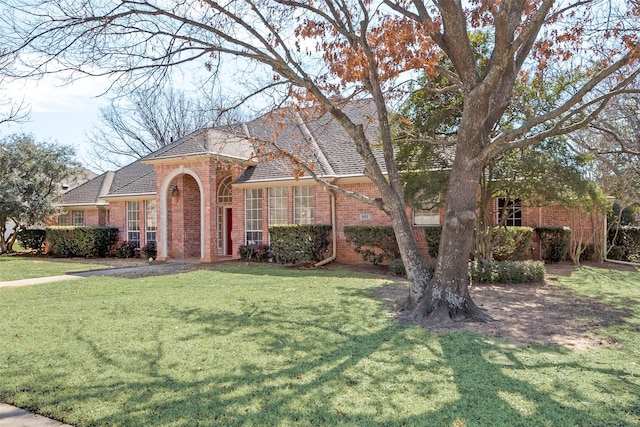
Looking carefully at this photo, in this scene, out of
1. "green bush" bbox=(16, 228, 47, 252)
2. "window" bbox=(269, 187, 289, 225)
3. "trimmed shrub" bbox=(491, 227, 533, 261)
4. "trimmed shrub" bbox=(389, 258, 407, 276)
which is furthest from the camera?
"green bush" bbox=(16, 228, 47, 252)

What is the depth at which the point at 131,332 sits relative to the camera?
6312 millimetres

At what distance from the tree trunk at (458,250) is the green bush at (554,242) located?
925cm

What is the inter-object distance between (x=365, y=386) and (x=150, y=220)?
18145 mm

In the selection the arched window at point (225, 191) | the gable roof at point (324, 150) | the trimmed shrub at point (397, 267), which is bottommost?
the trimmed shrub at point (397, 267)

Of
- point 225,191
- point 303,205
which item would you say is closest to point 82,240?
point 225,191

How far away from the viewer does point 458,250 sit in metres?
6.92

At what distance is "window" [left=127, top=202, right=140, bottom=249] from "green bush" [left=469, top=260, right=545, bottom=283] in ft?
52.3

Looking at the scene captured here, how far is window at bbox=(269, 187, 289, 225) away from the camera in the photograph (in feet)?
54.9

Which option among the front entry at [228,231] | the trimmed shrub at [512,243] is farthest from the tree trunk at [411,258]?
the front entry at [228,231]

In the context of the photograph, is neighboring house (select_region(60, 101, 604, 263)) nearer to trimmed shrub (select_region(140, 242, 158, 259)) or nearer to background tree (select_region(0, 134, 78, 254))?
trimmed shrub (select_region(140, 242, 158, 259))

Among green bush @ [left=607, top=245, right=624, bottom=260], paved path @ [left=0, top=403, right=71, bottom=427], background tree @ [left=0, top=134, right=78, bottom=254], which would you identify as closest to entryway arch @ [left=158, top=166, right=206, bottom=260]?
background tree @ [left=0, top=134, right=78, bottom=254]

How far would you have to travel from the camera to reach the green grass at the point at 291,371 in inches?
143

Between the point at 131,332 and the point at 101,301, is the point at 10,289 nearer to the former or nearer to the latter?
the point at 101,301

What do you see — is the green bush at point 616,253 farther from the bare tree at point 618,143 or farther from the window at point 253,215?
the window at point 253,215
